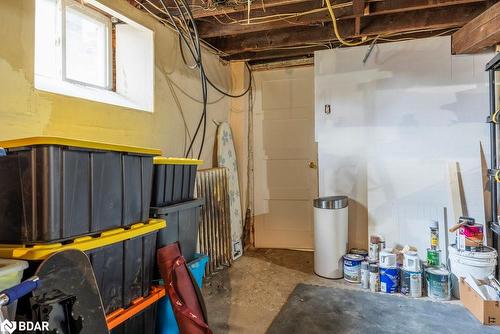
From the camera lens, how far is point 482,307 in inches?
79.5

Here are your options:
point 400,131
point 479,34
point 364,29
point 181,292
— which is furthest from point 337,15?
point 181,292

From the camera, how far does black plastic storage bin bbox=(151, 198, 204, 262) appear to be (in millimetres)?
1710

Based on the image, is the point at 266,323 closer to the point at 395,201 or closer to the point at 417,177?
the point at 395,201

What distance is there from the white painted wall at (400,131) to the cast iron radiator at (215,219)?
41.2 inches

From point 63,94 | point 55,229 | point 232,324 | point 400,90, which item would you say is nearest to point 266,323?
point 232,324

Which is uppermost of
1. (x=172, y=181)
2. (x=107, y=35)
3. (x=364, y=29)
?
(x=364, y=29)

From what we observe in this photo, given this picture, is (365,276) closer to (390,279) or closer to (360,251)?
(390,279)

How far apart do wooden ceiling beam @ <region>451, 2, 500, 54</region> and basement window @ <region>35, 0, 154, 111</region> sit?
8.36ft

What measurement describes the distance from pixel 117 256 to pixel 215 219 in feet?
5.36

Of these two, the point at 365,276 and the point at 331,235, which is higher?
the point at 331,235

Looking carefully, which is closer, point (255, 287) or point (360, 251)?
point (255, 287)

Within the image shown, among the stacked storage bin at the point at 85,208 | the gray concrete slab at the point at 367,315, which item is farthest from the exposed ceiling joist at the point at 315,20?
the gray concrete slab at the point at 367,315

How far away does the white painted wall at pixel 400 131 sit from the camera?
2693 mm

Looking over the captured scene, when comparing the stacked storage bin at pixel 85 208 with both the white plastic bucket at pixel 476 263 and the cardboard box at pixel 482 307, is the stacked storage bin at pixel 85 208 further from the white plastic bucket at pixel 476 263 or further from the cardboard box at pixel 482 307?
the white plastic bucket at pixel 476 263
